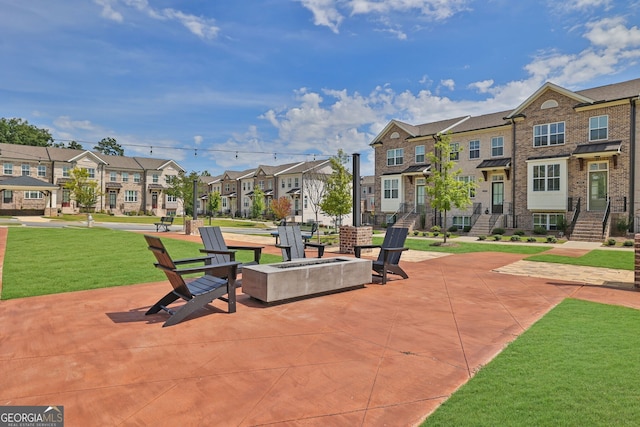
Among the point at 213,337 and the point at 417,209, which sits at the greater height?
the point at 417,209

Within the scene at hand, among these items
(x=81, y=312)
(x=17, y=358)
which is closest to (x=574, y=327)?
(x=17, y=358)

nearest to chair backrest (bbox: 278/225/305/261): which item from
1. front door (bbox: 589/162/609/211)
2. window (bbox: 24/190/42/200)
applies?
front door (bbox: 589/162/609/211)

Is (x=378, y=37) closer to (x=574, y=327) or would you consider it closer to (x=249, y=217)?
(x=574, y=327)

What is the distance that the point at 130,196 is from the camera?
53.6 metres

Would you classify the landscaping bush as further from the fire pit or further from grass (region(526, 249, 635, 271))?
the fire pit

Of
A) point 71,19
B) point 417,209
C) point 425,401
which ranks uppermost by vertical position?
point 71,19

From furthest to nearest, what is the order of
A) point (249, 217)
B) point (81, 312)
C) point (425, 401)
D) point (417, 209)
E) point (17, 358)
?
point (249, 217), point (417, 209), point (81, 312), point (17, 358), point (425, 401)

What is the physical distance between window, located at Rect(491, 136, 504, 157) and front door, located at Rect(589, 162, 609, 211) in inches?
234

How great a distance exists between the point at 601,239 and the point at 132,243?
24002 millimetres

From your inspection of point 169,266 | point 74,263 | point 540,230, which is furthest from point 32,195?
point 540,230

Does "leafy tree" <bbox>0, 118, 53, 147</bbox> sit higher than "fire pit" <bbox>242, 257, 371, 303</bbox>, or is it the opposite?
"leafy tree" <bbox>0, 118, 53, 147</bbox>

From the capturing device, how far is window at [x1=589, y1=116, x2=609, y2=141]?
71.5 feet

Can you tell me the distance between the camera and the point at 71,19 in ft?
46.4

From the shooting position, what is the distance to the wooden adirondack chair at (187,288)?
5.08 metres
